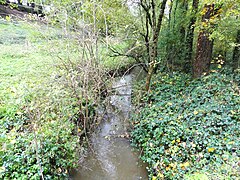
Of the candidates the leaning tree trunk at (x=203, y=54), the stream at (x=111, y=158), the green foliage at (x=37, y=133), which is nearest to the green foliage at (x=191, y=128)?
the stream at (x=111, y=158)

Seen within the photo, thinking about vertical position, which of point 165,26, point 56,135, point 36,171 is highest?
point 165,26

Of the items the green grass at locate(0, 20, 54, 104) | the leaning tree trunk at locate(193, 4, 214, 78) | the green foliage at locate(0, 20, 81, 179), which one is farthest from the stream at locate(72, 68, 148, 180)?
the leaning tree trunk at locate(193, 4, 214, 78)

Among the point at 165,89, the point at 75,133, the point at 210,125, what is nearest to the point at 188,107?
the point at 210,125

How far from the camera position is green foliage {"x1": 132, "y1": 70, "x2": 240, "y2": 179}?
11.7 ft

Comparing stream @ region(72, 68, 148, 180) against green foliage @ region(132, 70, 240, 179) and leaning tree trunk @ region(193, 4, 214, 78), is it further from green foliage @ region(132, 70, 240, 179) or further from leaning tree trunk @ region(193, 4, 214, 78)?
leaning tree trunk @ region(193, 4, 214, 78)

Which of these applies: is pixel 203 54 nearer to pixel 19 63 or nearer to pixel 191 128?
pixel 191 128

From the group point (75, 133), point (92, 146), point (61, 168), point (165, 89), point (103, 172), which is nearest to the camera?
point (61, 168)

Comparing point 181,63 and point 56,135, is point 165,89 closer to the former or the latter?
point 181,63

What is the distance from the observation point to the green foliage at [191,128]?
3.55 meters

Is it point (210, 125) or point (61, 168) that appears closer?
point (61, 168)

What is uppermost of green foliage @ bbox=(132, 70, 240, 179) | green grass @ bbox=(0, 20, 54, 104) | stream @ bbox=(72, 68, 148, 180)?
green grass @ bbox=(0, 20, 54, 104)

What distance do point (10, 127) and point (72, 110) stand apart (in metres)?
1.43

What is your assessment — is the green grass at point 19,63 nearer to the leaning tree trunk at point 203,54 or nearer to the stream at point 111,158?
the stream at point 111,158

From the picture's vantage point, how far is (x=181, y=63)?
28.2 ft
